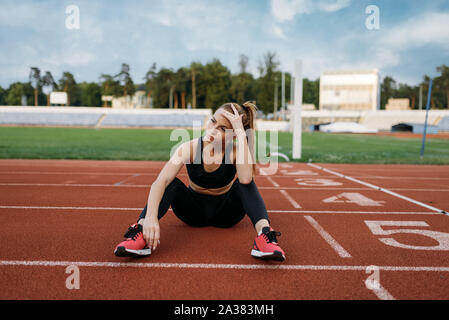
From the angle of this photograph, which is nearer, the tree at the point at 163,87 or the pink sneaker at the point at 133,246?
the pink sneaker at the point at 133,246

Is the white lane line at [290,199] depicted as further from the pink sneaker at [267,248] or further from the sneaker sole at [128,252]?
the sneaker sole at [128,252]

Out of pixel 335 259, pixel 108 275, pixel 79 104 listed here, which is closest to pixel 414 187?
pixel 335 259

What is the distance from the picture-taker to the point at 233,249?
346 cm

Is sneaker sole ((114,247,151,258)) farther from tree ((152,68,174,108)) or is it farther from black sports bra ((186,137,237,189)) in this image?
tree ((152,68,174,108))

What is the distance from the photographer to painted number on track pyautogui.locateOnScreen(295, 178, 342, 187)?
7551mm

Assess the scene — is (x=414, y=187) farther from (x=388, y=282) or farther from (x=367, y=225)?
(x=388, y=282)

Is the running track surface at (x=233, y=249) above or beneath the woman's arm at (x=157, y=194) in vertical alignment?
beneath

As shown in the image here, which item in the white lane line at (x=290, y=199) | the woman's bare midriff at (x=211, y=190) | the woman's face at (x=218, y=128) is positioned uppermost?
the woman's face at (x=218, y=128)

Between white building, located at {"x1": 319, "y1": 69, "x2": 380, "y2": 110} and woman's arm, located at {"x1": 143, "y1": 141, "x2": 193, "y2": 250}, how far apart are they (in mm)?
70860

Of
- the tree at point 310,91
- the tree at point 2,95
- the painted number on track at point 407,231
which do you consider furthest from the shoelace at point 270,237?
the tree at point 2,95

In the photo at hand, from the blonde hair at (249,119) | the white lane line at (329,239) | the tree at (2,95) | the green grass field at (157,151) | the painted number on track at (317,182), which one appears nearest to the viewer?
the blonde hair at (249,119)

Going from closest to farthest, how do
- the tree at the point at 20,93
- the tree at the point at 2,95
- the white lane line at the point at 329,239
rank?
the white lane line at the point at 329,239 → the tree at the point at 20,93 → the tree at the point at 2,95

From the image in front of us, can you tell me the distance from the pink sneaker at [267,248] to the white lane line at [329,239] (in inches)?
29.4

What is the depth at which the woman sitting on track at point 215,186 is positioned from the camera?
303 centimetres
